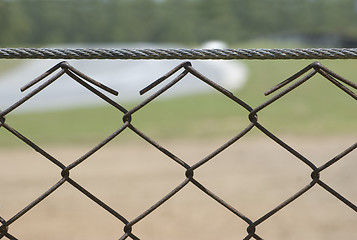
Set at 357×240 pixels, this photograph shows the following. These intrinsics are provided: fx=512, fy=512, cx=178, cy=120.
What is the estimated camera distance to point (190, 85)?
40.5 feet

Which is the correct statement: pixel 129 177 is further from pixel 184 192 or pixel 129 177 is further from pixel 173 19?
pixel 173 19

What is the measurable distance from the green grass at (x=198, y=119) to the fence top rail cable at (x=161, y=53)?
5572 mm

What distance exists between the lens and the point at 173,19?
36.5m

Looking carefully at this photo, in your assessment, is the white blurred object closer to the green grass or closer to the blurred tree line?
the green grass

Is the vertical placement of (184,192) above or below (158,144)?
above

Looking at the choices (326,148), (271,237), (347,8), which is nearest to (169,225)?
(271,237)

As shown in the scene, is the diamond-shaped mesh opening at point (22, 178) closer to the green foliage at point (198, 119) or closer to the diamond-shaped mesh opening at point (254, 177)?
the green foliage at point (198, 119)

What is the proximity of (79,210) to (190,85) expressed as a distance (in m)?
8.83

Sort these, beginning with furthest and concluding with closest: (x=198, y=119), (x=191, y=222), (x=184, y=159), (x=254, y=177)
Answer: (x=198, y=119)
(x=184, y=159)
(x=254, y=177)
(x=191, y=222)

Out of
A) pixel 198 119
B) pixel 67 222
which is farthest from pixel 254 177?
pixel 198 119

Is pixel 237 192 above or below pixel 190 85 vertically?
below

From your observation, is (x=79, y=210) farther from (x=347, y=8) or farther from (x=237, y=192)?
(x=347, y=8)

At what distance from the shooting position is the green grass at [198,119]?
6.49 meters

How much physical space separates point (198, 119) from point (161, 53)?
267 inches
